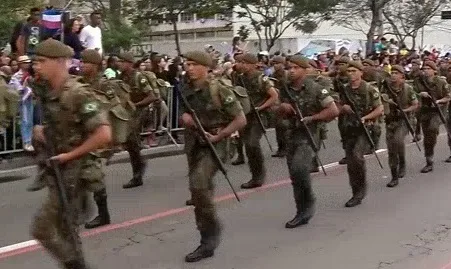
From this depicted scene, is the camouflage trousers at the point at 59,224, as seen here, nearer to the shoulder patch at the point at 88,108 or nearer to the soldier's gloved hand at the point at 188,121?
the shoulder patch at the point at 88,108

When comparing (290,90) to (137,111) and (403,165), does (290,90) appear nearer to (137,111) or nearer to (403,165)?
(137,111)

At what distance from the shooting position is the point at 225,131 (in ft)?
22.8

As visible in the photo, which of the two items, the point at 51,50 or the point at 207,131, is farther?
the point at 207,131

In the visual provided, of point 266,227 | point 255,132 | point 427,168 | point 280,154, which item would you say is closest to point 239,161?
point 280,154

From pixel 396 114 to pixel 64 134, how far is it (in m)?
6.73

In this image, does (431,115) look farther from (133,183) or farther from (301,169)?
(301,169)

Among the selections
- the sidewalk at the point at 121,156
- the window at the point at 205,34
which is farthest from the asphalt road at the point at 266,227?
the window at the point at 205,34

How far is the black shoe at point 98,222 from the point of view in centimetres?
808

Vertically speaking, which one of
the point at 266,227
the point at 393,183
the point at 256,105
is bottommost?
the point at 393,183

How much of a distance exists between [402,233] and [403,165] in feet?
11.2

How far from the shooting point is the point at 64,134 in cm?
515

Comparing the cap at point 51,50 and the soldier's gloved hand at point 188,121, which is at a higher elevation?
the cap at point 51,50

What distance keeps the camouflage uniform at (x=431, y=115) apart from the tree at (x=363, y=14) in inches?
582

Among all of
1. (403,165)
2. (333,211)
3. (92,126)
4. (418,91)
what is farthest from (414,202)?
(92,126)
